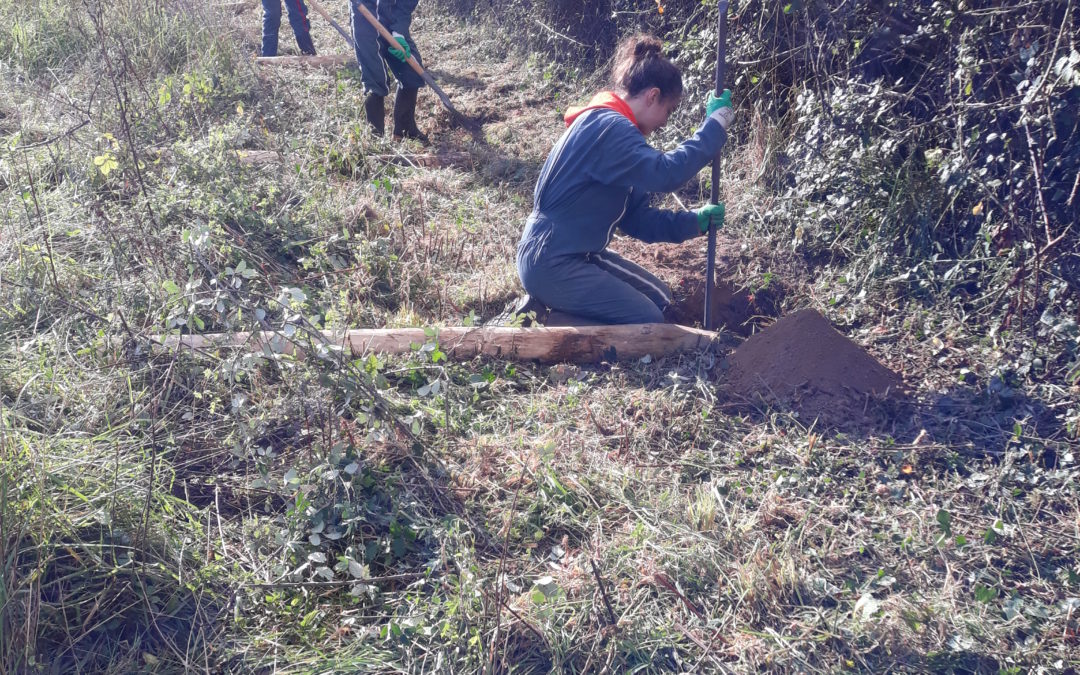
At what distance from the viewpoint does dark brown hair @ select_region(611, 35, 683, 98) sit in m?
3.54

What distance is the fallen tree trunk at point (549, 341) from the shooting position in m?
3.48

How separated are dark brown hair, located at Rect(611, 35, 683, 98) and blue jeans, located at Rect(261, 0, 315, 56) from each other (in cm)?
615

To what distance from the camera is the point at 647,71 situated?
3.54m

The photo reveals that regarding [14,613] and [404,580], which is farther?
[404,580]

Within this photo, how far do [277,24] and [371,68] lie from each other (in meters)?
2.97

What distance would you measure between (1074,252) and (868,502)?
1.53 meters

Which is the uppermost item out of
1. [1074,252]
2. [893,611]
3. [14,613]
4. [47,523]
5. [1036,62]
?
[1036,62]

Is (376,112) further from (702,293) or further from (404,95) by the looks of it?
(702,293)

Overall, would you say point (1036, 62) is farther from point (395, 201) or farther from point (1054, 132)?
point (395, 201)

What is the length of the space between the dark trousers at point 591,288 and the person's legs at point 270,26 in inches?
239

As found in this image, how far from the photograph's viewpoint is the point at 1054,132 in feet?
10.5

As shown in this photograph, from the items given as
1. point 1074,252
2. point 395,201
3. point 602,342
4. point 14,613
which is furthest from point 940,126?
point 14,613

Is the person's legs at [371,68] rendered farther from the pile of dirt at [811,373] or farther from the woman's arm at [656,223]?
the pile of dirt at [811,373]

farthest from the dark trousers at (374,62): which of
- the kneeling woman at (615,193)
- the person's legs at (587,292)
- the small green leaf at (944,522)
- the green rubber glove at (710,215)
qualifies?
the small green leaf at (944,522)
